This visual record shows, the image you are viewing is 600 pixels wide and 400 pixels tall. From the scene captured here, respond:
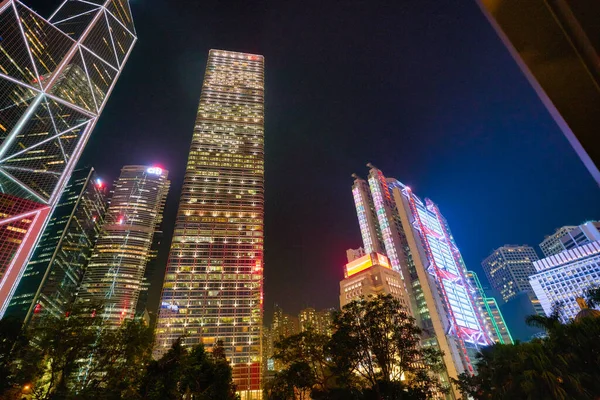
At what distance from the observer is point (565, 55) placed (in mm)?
2541

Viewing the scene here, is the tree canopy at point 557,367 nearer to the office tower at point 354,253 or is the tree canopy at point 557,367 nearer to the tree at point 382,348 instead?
the tree at point 382,348

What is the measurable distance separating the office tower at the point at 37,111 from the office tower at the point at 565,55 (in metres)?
57.3

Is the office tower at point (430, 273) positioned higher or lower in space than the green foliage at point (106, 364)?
higher

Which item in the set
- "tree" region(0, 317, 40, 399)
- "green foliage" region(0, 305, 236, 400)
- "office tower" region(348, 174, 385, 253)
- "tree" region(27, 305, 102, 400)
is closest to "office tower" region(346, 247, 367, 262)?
"office tower" region(348, 174, 385, 253)

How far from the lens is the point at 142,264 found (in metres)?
129

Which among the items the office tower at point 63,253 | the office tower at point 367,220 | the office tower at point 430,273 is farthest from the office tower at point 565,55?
the office tower at point 63,253

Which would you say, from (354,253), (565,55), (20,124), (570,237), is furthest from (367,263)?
(570,237)

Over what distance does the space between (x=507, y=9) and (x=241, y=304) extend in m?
95.0

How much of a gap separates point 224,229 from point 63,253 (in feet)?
211

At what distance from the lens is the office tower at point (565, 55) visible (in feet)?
7.77

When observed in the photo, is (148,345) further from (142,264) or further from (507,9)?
(142,264)

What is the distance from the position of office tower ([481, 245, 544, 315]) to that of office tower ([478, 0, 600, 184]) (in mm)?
220222

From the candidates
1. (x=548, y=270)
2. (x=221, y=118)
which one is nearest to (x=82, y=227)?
(x=221, y=118)

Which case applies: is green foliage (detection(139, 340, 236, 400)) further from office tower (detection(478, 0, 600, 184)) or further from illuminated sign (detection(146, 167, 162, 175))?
illuminated sign (detection(146, 167, 162, 175))
